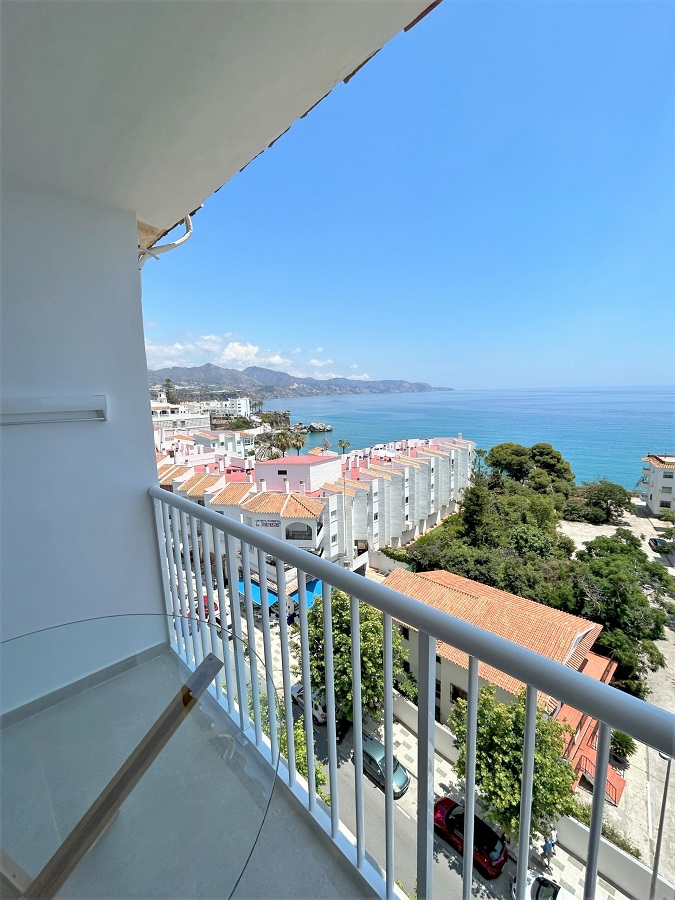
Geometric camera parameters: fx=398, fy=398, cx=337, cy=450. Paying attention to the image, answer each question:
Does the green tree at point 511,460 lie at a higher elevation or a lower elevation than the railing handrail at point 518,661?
lower

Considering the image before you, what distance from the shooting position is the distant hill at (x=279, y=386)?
590 inches

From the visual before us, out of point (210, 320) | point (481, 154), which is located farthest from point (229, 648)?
point (210, 320)

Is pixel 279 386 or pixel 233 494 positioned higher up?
pixel 279 386

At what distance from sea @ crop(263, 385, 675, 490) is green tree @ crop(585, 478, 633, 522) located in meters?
0.30

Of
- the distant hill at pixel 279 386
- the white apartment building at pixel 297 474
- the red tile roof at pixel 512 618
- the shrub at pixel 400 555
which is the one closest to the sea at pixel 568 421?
the red tile roof at pixel 512 618

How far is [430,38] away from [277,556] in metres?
2.82

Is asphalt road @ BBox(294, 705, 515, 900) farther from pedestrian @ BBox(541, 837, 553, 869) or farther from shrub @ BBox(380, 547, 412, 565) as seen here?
shrub @ BBox(380, 547, 412, 565)

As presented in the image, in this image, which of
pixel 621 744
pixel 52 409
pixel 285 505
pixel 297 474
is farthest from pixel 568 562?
pixel 297 474

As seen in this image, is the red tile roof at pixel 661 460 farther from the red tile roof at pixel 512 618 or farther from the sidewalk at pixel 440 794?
the sidewalk at pixel 440 794

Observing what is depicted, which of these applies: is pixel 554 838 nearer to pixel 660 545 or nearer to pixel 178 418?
pixel 660 545

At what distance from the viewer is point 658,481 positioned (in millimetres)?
5219

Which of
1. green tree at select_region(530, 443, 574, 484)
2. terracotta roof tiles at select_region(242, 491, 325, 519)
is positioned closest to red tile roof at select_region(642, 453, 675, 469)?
green tree at select_region(530, 443, 574, 484)

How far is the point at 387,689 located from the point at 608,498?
670 centimetres

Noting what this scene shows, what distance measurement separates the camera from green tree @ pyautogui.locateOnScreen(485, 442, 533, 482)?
821cm
